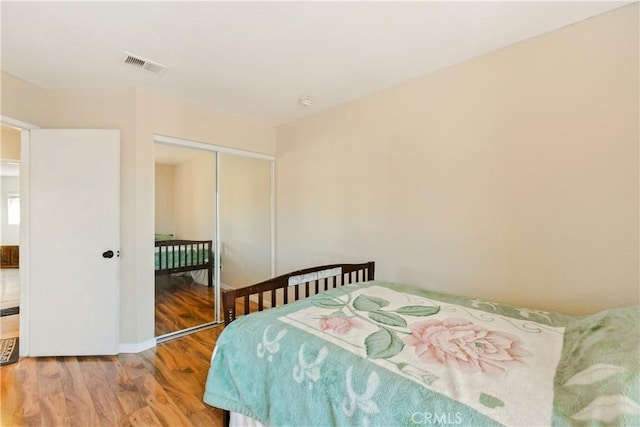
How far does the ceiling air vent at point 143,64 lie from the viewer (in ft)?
6.68

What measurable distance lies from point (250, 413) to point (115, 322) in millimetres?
1886

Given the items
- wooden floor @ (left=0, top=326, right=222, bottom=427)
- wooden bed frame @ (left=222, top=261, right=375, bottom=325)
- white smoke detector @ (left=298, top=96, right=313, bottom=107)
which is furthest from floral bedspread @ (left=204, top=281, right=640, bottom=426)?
white smoke detector @ (left=298, top=96, right=313, bottom=107)

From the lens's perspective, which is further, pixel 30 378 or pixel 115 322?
pixel 115 322

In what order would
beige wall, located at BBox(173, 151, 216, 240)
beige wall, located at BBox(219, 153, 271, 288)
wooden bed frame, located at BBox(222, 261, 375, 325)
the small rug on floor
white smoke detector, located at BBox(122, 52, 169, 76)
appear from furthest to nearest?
beige wall, located at BBox(219, 153, 271, 288)
beige wall, located at BBox(173, 151, 216, 240)
the small rug on floor
white smoke detector, located at BBox(122, 52, 169, 76)
wooden bed frame, located at BBox(222, 261, 375, 325)

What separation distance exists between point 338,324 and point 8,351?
122 inches

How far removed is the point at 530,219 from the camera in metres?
1.79

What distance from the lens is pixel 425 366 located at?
3.43 ft

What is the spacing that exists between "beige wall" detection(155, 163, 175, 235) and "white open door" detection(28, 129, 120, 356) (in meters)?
0.34

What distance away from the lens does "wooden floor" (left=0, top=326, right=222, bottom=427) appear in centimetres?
169

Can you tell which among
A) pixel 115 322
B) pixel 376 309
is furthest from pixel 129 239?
pixel 376 309

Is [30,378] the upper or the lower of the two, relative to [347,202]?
lower

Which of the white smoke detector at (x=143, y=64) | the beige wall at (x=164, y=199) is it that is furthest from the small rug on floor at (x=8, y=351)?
the white smoke detector at (x=143, y=64)

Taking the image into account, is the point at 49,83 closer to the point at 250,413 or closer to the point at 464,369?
the point at 250,413

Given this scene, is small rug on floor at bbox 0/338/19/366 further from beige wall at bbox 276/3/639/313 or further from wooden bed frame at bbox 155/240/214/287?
beige wall at bbox 276/3/639/313
